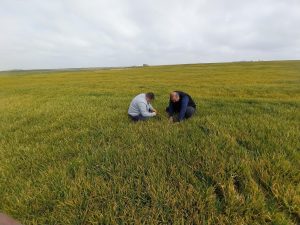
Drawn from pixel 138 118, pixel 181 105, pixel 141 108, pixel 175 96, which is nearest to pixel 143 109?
pixel 141 108

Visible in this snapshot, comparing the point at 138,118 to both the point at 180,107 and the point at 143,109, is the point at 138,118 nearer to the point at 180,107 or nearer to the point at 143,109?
the point at 143,109

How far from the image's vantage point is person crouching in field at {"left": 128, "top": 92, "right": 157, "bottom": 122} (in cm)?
692

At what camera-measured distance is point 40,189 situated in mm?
3471

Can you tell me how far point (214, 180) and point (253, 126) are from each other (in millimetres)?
2752

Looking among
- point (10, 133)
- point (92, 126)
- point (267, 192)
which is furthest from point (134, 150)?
point (10, 133)

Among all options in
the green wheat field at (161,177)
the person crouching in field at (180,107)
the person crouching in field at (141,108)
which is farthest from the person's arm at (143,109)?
the green wheat field at (161,177)

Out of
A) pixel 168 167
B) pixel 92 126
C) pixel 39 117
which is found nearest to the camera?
pixel 168 167

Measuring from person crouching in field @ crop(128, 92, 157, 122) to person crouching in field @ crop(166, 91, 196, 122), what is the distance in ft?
2.17

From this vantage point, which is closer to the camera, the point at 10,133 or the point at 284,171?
the point at 284,171

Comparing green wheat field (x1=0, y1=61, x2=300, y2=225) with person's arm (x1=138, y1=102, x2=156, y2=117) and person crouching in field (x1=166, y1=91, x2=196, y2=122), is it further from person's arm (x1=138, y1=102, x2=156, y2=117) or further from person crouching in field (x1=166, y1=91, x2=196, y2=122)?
person's arm (x1=138, y1=102, x2=156, y2=117)

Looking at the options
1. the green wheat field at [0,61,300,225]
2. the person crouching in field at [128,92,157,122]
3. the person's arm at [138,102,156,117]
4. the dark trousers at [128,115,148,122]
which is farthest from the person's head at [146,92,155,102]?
the green wheat field at [0,61,300,225]

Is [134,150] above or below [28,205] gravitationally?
above

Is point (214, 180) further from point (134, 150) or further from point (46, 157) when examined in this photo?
point (46, 157)

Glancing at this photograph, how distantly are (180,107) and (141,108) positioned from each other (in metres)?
1.26
